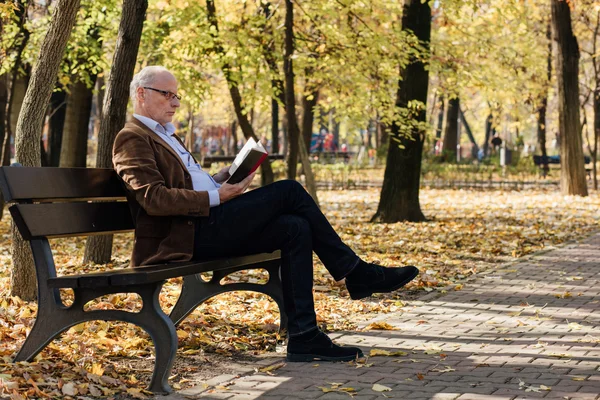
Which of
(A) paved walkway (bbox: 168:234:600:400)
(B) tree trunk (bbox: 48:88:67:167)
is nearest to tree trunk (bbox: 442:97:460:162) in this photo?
(B) tree trunk (bbox: 48:88:67:167)

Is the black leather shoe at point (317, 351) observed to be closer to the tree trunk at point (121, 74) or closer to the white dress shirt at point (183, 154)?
the white dress shirt at point (183, 154)

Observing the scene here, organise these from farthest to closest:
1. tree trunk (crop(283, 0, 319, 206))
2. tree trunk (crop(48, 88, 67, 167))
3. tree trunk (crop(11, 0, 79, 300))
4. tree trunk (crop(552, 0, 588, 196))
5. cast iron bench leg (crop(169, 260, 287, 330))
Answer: tree trunk (crop(552, 0, 588, 196))
tree trunk (crop(48, 88, 67, 167))
tree trunk (crop(283, 0, 319, 206))
tree trunk (crop(11, 0, 79, 300))
cast iron bench leg (crop(169, 260, 287, 330))

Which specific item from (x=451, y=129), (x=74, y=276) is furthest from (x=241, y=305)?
(x=451, y=129)

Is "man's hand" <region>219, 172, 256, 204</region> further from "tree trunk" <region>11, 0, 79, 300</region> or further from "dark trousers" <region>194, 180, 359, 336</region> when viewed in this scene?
"tree trunk" <region>11, 0, 79, 300</region>

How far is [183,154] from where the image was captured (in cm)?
547

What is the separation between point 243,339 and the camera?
18.7 feet

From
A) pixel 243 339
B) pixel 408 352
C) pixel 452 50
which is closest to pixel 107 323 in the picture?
pixel 243 339

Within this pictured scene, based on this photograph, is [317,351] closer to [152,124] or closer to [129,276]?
[129,276]

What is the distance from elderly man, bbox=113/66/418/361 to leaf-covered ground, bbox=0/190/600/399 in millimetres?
545

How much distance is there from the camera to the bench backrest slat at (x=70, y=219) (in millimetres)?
4625

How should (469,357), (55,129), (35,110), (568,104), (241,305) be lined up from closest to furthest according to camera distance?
(469,357) → (35,110) → (241,305) → (55,129) → (568,104)

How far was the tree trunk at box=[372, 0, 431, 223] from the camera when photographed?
1439cm

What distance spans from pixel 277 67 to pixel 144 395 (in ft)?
37.9

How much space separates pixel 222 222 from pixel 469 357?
1.53 meters
